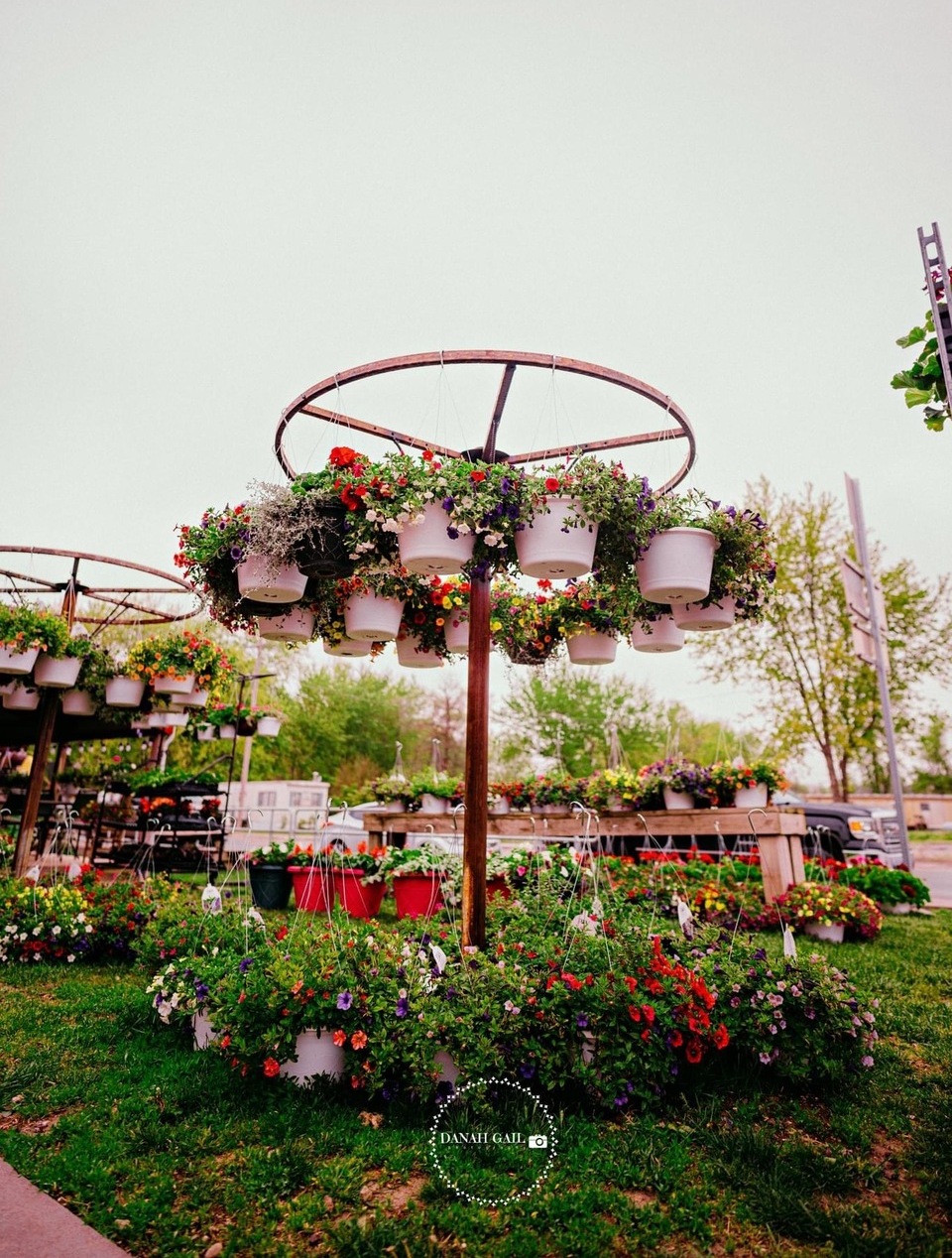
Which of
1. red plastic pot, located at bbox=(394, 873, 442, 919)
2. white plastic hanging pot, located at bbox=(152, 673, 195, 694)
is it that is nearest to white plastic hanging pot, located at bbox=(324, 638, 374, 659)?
red plastic pot, located at bbox=(394, 873, 442, 919)

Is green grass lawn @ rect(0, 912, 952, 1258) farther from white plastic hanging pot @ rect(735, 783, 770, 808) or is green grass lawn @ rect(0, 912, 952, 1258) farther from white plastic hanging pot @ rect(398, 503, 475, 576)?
white plastic hanging pot @ rect(735, 783, 770, 808)

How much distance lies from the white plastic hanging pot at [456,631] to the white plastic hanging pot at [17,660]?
13.1 ft

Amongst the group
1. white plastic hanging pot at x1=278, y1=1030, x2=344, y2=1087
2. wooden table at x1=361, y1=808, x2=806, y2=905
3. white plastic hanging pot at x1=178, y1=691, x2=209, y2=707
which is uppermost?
white plastic hanging pot at x1=178, y1=691, x2=209, y2=707

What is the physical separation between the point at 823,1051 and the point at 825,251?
655 centimetres

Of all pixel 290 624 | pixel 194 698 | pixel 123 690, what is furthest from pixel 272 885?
pixel 290 624

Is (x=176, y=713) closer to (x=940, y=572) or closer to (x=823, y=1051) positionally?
(x=823, y=1051)

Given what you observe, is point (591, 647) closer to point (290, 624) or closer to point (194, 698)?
point (290, 624)

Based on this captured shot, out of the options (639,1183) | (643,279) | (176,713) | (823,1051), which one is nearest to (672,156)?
(643,279)

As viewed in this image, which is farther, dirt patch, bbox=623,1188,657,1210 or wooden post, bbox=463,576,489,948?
wooden post, bbox=463,576,489,948

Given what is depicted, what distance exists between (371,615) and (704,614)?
1.91 metres

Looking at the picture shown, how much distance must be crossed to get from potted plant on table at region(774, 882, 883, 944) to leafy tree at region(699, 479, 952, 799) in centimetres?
1061

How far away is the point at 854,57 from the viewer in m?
5.30

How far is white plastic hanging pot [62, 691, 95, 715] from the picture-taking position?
7.88m

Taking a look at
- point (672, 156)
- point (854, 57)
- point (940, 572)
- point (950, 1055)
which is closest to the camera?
point (950, 1055)
